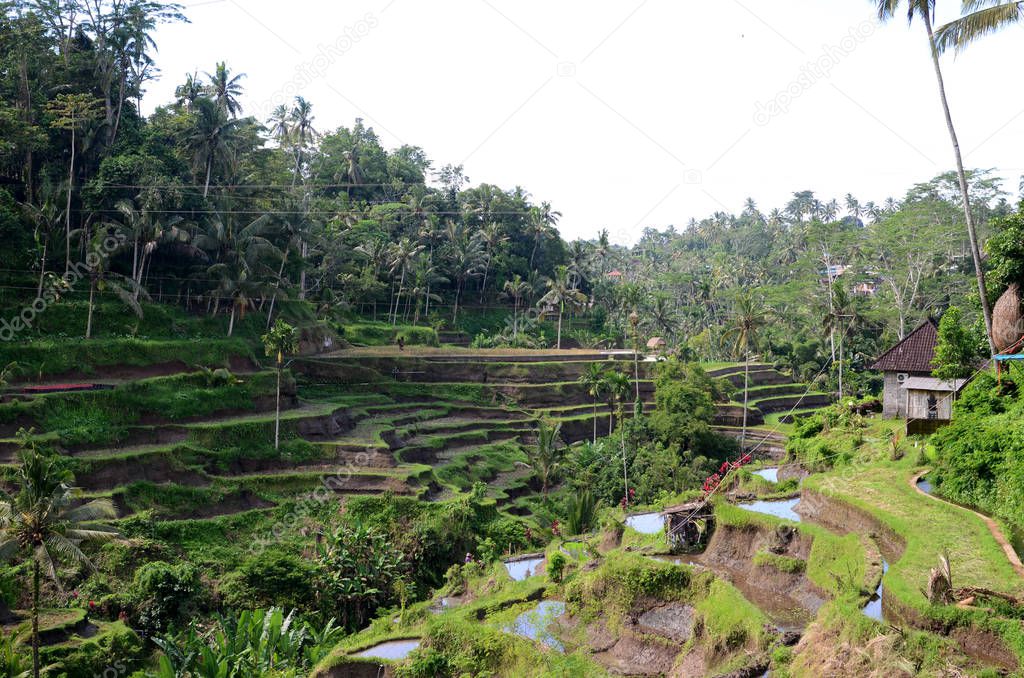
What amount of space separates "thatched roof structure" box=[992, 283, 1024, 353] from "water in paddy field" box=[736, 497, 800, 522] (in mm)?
7207

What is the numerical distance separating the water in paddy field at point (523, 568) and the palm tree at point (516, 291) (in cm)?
4186

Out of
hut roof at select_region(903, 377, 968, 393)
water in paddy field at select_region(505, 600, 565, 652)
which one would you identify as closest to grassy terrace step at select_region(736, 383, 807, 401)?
hut roof at select_region(903, 377, 968, 393)

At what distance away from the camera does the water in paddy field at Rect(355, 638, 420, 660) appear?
61.4 ft

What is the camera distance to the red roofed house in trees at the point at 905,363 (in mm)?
29422

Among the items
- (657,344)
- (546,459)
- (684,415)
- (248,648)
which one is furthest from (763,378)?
(248,648)

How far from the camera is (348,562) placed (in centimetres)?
2755

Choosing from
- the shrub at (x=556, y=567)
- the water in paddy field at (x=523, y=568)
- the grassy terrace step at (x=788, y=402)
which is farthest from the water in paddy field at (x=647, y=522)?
the grassy terrace step at (x=788, y=402)

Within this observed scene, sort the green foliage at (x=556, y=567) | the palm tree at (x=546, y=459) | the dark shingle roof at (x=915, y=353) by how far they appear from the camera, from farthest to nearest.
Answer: the palm tree at (x=546, y=459), the dark shingle roof at (x=915, y=353), the green foliage at (x=556, y=567)

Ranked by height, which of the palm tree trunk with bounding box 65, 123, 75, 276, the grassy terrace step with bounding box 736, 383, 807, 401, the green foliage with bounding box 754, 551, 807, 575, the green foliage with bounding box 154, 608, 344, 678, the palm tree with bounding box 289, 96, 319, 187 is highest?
the palm tree with bounding box 289, 96, 319, 187

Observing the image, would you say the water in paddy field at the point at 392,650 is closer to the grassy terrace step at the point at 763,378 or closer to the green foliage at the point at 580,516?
the green foliage at the point at 580,516

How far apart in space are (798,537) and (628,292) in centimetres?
4392

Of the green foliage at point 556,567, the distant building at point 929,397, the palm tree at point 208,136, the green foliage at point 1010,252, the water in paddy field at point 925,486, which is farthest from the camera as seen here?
the palm tree at point 208,136

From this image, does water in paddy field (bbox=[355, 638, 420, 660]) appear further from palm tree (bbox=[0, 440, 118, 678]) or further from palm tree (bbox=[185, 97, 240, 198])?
palm tree (bbox=[185, 97, 240, 198])

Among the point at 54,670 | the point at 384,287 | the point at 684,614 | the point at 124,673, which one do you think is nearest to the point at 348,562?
the point at 124,673
